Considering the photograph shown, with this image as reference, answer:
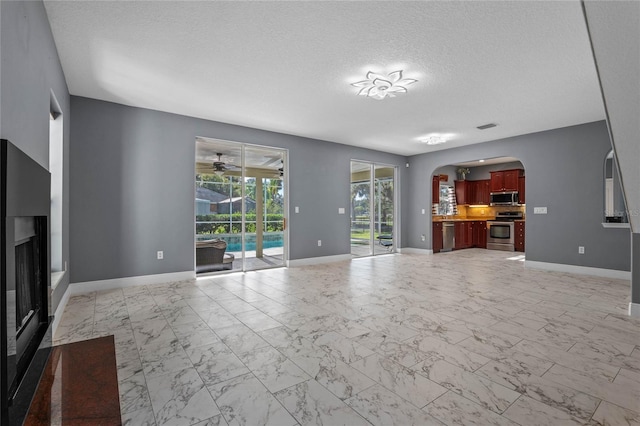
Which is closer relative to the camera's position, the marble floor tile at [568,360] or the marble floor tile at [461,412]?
the marble floor tile at [461,412]

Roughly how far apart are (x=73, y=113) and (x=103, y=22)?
7.37 feet

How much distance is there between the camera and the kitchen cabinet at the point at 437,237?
8242 mm

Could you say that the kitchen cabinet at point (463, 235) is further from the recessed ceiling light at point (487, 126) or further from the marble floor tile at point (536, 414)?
the marble floor tile at point (536, 414)

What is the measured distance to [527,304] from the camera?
3.67m

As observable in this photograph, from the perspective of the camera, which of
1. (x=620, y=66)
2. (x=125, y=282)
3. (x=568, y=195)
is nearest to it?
(x=620, y=66)

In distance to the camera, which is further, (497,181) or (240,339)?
(497,181)

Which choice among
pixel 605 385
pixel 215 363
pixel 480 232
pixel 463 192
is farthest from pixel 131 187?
pixel 480 232

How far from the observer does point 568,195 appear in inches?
221

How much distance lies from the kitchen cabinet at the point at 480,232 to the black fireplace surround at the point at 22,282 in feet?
33.5

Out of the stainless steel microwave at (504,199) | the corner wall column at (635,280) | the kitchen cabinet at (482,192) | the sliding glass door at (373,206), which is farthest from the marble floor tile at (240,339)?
the kitchen cabinet at (482,192)

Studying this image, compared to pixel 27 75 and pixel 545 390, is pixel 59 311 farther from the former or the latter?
pixel 545 390

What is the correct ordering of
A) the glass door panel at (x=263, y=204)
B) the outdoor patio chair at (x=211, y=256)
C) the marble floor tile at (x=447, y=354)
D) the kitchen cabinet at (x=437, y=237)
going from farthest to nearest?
the kitchen cabinet at (x=437, y=237), the glass door panel at (x=263, y=204), the outdoor patio chair at (x=211, y=256), the marble floor tile at (x=447, y=354)

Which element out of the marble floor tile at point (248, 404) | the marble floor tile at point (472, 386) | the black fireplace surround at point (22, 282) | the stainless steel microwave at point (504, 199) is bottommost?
the marble floor tile at point (472, 386)

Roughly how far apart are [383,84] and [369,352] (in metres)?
2.95
